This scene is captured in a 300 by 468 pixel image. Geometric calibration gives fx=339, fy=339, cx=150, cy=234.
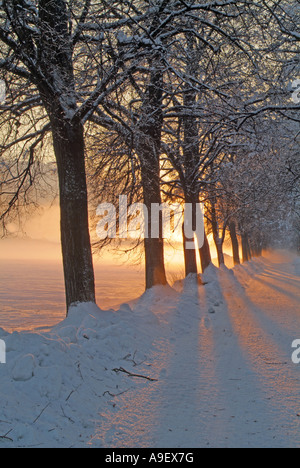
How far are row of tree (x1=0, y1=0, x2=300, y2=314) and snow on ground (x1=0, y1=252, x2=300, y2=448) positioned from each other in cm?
178

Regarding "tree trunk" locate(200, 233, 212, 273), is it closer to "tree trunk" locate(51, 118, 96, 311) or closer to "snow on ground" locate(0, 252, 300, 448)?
"snow on ground" locate(0, 252, 300, 448)

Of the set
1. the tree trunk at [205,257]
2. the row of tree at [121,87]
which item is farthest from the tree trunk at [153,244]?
the tree trunk at [205,257]

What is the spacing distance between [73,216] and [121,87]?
2809 millimetres

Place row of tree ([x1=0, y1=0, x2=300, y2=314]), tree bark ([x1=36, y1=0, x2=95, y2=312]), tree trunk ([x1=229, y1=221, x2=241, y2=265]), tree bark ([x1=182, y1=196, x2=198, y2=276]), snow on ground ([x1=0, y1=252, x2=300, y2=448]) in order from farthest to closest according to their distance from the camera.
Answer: tree trunk ([x1=229, y1=221, x2=241, y2=265]), tree bark ([x1=182, y1=196, x2=198, y2=276]), tree bark ([x1=36, y1=0, x2=95, y2=312]), row of tree ([x1=0, y1=0, x2=300, y2=314]), snow on ground ([x1=0, y1=252, x2=300, y2=448])

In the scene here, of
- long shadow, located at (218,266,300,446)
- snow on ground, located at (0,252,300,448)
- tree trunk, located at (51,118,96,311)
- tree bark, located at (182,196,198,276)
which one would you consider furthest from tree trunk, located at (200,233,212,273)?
tree trunk, located at (51,118,96,311)

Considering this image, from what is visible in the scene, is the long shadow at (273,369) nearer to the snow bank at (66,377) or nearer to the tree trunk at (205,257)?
the snow bank at (66,377)

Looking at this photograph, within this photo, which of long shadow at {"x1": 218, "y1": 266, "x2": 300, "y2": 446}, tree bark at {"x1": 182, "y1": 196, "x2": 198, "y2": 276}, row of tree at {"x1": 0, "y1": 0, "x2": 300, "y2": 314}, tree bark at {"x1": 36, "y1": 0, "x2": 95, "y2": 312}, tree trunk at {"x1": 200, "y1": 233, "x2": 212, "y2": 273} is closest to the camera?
long shadow at {"x1": 218, "y1": 266, "x2": 300, "y2": 446}

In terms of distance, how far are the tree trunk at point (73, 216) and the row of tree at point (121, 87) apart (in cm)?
2

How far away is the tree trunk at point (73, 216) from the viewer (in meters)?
6.95

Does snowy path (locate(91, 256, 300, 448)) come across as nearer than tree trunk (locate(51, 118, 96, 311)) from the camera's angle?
Yes

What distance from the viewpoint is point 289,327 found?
25.8 feet

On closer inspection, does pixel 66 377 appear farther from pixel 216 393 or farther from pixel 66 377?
pixel 216 393

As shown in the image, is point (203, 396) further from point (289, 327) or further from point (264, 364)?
point (289, 327)

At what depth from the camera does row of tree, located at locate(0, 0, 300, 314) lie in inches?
232
